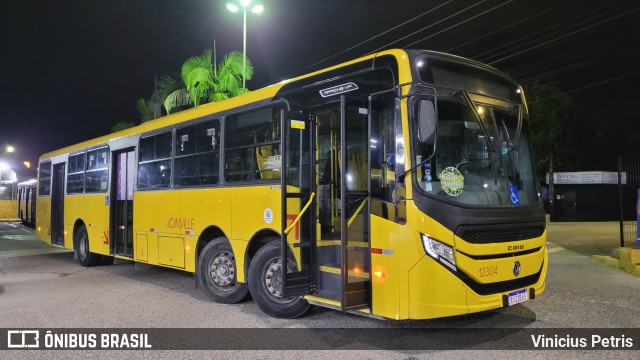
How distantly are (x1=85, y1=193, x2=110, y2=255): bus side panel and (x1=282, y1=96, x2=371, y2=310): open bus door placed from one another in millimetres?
6507

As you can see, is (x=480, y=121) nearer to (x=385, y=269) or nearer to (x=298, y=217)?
(x=385, y=269)

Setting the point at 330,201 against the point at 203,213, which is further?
the point at 203,213

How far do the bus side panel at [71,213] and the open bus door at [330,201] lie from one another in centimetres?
824

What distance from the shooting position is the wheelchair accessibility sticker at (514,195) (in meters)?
5.89

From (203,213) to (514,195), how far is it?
4.80 m

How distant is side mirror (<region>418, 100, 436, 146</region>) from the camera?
17.2 ft

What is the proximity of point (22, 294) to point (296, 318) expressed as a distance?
5234mm

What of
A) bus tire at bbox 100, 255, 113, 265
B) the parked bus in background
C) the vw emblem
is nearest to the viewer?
the vw emblem

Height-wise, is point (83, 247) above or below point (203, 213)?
below

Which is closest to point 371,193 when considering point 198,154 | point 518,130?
point 518,130

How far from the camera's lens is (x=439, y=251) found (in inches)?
207

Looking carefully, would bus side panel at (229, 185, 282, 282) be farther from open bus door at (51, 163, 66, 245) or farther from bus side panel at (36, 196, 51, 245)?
bus side panel at (36, 196, 51, 245)

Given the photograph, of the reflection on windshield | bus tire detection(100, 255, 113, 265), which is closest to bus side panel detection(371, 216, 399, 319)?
the reflection on windshield

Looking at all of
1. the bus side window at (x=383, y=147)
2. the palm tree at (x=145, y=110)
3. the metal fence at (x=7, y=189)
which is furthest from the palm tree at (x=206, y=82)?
the metal fence at (x=7, y=189)
